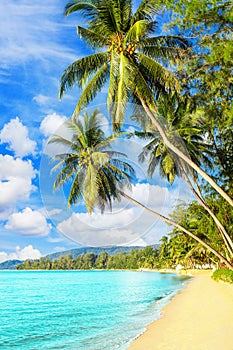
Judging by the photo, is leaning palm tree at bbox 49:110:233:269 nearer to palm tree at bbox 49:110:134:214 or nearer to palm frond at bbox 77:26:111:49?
palm tree at bbox 49:110:134:214

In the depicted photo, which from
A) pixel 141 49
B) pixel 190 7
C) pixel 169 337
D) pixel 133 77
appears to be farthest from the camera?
pixel 141 49

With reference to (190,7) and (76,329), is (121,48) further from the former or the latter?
(76,329)

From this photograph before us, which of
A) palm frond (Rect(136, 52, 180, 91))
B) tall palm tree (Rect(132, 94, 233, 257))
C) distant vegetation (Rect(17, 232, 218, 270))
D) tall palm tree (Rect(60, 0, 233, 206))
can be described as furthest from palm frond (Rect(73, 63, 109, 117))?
distant vegetation (Rect(17, 232, 218, 270))

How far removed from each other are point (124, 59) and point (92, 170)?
6.06 metres

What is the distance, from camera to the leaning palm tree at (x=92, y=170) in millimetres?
14648

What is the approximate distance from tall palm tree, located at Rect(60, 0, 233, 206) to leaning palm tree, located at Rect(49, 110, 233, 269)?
1.87 m

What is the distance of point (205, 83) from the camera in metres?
10.2

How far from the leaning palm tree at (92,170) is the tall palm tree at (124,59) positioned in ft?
6.14

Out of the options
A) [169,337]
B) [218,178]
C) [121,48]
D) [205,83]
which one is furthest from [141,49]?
[169,337]

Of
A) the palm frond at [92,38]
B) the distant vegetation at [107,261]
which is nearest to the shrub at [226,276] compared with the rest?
the palm frond at [92,38]

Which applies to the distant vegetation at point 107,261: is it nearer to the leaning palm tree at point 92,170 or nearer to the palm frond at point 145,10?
the leaning palm tree at point 92,170

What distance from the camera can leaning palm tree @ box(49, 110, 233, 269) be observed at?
48.1 feet

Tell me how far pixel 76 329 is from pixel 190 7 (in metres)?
12.3

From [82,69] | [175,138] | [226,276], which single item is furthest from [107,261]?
[82,69]
